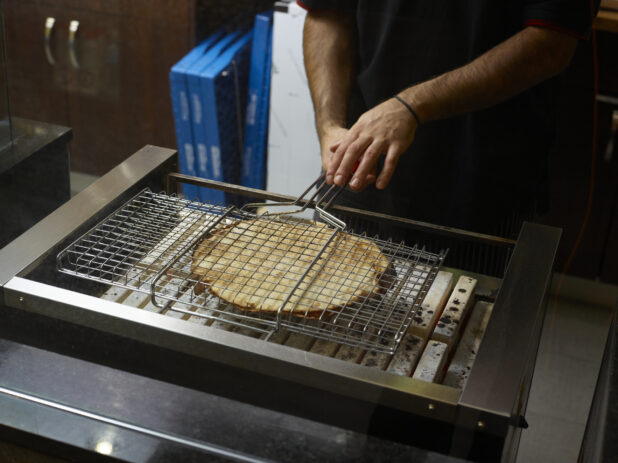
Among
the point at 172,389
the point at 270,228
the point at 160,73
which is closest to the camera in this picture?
the point at 172,389

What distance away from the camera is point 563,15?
92cm

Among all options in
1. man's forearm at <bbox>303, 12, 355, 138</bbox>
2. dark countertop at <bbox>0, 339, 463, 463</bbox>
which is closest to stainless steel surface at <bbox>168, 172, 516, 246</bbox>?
man's forearm at <bbox>303, 12, 355, 138</bbox>

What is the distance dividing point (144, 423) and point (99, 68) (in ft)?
2.31

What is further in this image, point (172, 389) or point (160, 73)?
point (160, 73)

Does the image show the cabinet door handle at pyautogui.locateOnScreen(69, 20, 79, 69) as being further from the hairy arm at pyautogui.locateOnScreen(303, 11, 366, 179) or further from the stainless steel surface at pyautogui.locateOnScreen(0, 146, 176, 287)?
the hairy arm at pyautogui.locateOnScreen(303, 11, 366, 179)

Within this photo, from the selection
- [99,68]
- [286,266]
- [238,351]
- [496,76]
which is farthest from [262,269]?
[99,68]

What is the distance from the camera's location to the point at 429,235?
3.57 ft

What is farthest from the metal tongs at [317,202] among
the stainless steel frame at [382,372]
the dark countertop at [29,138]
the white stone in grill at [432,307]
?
the dark countertop at [29,138]

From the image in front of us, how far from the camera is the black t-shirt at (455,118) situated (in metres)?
0.97

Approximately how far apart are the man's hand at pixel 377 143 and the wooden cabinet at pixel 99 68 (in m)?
0.37

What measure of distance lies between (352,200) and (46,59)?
0.65 metres

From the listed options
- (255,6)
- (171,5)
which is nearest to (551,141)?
(255,6)

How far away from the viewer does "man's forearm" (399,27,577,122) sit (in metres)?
0.94

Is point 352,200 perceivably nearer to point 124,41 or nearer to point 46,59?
point 124,41
